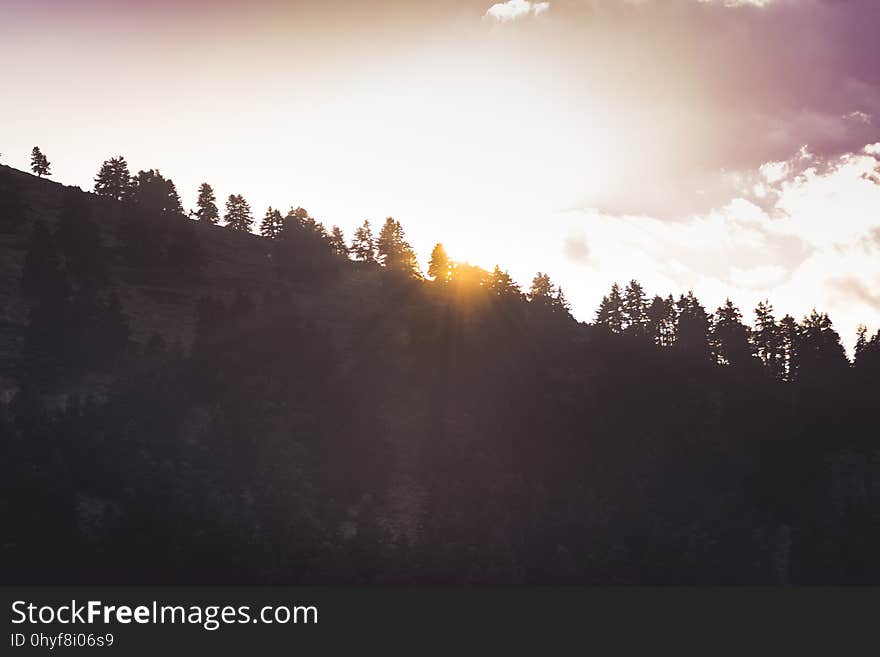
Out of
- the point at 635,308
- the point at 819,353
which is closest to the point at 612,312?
the point at 635,308

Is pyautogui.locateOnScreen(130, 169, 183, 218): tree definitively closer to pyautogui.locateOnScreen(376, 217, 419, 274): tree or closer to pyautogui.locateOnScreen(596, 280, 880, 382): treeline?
pyautogui.locateOnScreen(376, 217, 419, 274): tree

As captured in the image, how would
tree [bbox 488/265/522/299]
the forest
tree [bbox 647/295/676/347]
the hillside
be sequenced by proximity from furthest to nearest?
tree [bbox 647/295/676/347] → tree [bbox 488/265/522/299] → the hillside → the forest

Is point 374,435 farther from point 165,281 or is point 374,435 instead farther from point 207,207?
point 207,207

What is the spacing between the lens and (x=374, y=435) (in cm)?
4753

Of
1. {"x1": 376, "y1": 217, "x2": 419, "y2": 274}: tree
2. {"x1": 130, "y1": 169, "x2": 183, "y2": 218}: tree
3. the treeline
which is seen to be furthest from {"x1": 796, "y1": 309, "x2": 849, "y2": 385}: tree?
{"x1": 130, "y1": 169, "x2": 183, "y2": 218}: tree

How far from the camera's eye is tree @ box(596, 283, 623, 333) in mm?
98000

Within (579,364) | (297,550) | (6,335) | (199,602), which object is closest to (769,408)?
(579,364)

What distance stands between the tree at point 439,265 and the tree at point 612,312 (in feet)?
73.8

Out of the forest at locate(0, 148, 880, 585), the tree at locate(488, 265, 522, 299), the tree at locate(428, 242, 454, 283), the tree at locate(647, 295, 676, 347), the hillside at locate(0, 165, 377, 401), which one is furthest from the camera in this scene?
the tree at locate(647, 295, 676, 347)

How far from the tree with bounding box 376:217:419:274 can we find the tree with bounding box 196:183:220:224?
86.2 feet

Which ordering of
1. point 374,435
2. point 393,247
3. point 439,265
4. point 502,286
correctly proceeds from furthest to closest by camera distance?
point 393,247 < point 439,265 < point 502,286 < point 374,435

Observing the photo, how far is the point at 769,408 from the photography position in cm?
6612

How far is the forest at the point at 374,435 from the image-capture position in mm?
32500

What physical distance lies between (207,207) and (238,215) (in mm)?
6006
